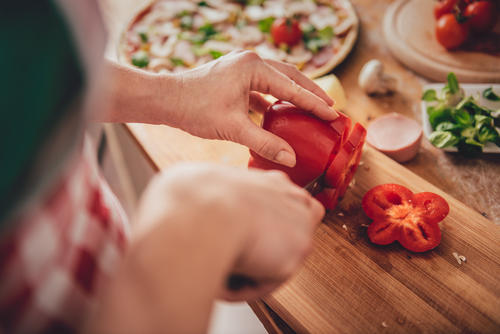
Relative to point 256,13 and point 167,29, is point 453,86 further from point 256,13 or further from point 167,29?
point 167,29

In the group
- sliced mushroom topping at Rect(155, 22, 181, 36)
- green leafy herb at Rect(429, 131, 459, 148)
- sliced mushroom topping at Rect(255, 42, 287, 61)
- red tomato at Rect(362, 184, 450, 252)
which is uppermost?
sliced mushroom topping at Rect(155, 22, 181, 36)

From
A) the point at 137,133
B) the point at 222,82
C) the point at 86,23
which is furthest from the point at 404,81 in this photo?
the point at 86,23

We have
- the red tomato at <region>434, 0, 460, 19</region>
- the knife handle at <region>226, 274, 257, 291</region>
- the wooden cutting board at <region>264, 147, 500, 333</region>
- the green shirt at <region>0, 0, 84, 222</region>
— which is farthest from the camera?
the red tomato at <region>434, 0, 460, 19</region>

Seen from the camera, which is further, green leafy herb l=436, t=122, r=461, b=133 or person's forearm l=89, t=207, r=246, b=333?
green leafy herb l=436, t=122, r=461, b=133

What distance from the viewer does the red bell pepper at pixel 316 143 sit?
86cm

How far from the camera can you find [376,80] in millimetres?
1212

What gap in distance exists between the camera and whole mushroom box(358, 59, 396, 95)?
1.21 metres

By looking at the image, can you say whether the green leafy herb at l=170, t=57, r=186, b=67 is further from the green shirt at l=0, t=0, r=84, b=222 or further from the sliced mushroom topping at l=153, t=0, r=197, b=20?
the green shirt at l=0, t=0, r=84, b=222

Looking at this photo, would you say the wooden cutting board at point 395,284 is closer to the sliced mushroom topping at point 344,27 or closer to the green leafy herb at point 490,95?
the green leafy herb at point 490,95

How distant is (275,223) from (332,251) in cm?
49

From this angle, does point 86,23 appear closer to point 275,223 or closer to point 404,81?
point 275,223

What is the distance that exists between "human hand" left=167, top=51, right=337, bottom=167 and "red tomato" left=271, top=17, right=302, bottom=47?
2.20ft

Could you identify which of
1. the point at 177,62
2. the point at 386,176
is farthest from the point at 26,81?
the point at 177,62

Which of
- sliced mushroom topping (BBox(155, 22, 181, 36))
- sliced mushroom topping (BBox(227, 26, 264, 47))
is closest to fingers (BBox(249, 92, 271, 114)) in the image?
sliced mushroom topping (BBox(227, 26, 264, 47))
